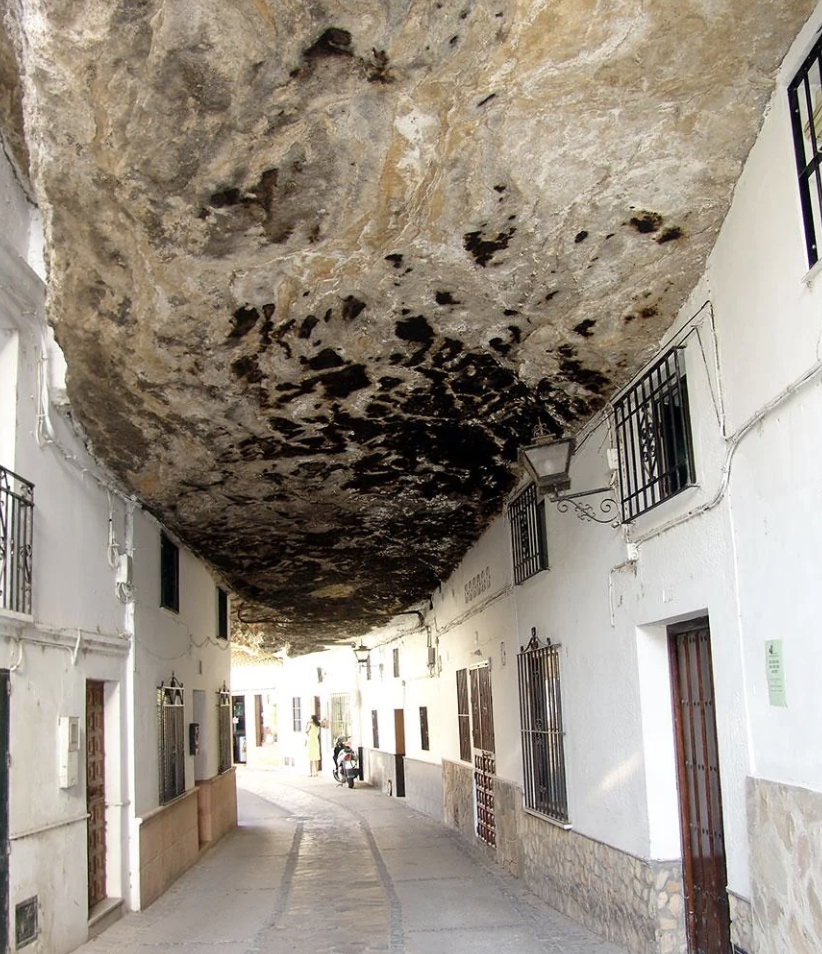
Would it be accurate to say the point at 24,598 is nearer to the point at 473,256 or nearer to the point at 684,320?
the point at 473,256

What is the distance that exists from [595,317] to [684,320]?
0.50 m

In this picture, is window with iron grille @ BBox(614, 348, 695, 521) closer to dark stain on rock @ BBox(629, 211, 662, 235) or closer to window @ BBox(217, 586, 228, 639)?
dark stain on rock @ BBox(629, 211, 662, 235)

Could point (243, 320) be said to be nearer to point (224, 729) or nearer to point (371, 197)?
point (371, 197)

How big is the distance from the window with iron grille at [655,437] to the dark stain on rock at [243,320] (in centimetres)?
225

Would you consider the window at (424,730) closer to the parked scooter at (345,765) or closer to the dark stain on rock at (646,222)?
the parked scooter at (345,765)

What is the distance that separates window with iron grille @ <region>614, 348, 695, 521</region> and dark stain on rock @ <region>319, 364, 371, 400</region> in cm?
164

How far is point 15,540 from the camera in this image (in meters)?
5.69

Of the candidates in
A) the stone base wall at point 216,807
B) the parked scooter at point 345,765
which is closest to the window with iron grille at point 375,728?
the parked scooter at point 345,765

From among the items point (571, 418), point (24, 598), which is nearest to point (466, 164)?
point (571, 418)

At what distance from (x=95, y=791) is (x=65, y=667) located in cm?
160

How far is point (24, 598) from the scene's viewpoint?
5.77 metres

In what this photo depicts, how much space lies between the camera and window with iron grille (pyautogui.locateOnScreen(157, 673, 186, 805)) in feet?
31.1

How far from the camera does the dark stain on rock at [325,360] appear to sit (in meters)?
5.90

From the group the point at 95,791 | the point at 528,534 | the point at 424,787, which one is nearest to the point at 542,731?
the point at 528,534
